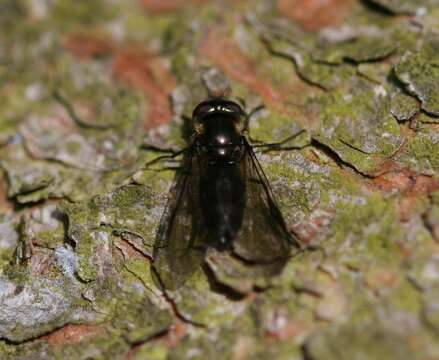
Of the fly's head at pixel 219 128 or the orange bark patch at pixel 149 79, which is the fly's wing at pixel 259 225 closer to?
the fly's head at pixel 219 128

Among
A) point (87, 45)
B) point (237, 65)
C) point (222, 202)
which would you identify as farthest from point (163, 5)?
point (222, 202)

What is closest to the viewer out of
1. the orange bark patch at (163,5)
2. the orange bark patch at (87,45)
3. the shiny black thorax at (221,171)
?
the shiny black thorax at (221,171)

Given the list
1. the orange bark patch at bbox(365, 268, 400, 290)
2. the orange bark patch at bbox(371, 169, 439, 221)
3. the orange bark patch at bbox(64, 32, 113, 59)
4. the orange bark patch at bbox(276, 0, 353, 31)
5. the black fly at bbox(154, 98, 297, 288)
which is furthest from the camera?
the orange bark patch at bbox(64, 32, 113, 59)

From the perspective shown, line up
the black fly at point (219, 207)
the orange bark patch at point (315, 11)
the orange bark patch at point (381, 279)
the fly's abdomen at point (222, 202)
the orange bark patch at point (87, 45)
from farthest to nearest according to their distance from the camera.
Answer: the orange bark patch at point (87, 45) → the orange bark patch at point (315, 11) → the fly's abdomen at point (222, 202) → the black fly at point (219, 207) → the orange bark patch at point (381, 279)

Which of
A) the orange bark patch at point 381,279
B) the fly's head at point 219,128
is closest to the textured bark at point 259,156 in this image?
the orange bark patch at point 381,279

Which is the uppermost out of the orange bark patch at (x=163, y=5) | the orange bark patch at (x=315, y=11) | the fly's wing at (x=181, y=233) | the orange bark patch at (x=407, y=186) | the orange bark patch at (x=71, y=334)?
the orange bark patch at (x=315, y=11)

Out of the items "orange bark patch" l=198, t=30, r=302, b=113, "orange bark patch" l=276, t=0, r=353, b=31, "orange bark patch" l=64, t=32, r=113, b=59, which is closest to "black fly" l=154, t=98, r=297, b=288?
"orange bark patch" l=198, t=30, r=302, b=113

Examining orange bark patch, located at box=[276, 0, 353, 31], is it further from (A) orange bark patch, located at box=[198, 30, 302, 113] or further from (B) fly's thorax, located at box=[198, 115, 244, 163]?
(B) fly's thorax, located at box=[198, 115, 244, 163]

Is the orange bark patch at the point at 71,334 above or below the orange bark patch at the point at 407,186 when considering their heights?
below
